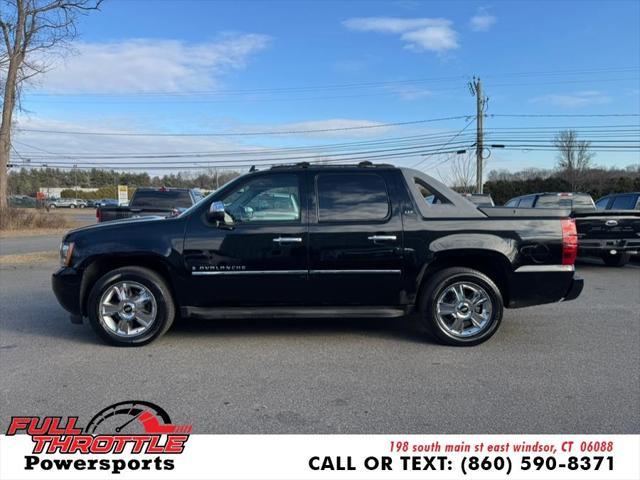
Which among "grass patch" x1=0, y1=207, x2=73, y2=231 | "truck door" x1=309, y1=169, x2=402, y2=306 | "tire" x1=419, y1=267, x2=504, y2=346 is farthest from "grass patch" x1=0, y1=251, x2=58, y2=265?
"grass patch" x1=0, y1=207, x2=73, y2=231

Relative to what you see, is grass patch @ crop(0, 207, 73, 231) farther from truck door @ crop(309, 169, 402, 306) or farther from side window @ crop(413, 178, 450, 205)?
side window @ crop(413, 178, 450, 205)

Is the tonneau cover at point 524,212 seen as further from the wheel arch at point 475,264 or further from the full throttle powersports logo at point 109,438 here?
the full throttle powersports logo at point 109,438

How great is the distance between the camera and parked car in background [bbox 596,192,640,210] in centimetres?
1194

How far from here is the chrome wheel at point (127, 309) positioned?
495cm

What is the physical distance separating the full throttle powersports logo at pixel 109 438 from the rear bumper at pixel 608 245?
917 cm

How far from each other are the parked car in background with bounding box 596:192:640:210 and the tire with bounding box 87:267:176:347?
11.1 meters

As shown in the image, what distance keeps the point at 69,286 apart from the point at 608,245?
9.64 meters

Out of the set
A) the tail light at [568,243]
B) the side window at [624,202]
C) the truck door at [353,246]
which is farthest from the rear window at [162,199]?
the side window at [624,202]

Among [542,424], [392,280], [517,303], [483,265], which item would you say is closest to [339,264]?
[392,280]

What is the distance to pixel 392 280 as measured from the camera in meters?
4.96

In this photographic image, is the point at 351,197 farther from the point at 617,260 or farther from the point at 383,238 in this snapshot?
the point at 617,260

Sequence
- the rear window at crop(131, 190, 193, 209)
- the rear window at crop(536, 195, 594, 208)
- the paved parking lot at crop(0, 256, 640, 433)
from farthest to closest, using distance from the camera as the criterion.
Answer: the rear window at crop(536, 195, 594, 208) → the rear window at crop(131, 190, 193, 209) → the paved parking lot at crop(0, 256, 640, 433)

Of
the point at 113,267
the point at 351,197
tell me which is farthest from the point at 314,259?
the point at 113,267

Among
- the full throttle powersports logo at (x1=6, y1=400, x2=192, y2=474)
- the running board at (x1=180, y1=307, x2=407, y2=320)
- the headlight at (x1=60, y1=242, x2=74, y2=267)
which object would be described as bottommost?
the full throttle powersports logo at (x1=6, y1=400, x2=192, y2=474)
